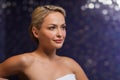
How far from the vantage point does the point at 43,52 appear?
1377 millimetres

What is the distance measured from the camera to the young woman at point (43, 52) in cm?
132

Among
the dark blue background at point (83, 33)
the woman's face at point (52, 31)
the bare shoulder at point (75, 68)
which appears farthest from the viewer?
the dark blue background at point (83, 33)

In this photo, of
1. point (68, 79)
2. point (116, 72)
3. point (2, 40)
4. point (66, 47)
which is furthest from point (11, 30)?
point (116, 72)

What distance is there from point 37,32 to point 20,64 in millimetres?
154

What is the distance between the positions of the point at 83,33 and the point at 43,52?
1.09ft

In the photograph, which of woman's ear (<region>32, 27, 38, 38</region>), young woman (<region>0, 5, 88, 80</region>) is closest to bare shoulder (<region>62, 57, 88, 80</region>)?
young woman (<region>0, 5, 88, 80</region>)

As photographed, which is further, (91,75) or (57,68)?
(91,75)

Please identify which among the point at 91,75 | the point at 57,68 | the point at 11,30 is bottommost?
the point at 91,75

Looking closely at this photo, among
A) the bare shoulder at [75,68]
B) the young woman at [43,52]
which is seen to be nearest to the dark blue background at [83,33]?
the bare shoulder at [75,68]

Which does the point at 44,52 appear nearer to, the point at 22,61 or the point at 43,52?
the point at 43,52

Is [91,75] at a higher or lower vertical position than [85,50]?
lower

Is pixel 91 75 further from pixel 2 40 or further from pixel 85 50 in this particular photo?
pixel 2 40

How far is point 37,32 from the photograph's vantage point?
4.44 ft

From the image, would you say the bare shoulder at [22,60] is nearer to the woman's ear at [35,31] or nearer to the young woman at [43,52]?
the young woman at [43,52]
